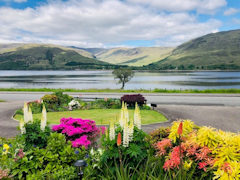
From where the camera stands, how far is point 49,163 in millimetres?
5668

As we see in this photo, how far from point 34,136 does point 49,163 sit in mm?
1153

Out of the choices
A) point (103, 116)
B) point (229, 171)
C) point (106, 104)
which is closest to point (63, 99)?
point (106, 104)

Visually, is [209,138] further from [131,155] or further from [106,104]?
[106,104]

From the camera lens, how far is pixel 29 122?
20.9ft

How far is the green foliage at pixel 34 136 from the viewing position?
6.31 meters

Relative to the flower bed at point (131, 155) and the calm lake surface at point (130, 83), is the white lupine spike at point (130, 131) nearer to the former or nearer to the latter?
the flower bed at point (131, 155)

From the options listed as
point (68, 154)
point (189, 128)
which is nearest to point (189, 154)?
point (189, 128)

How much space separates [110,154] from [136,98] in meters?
13.3

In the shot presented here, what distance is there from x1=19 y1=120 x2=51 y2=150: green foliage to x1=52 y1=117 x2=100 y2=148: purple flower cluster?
111 cm

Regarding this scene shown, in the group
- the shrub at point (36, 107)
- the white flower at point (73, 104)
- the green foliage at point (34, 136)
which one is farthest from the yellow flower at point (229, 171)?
the shrub at point (36, 107)

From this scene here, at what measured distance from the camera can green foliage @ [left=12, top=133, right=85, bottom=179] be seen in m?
5.40

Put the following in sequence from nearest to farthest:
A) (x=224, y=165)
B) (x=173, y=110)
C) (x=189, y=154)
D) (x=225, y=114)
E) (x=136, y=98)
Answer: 1. (x=224, y=165)
2. (x=189, y=154)
3. (x=225, y=114)
4. (x=173, y=110)
5. (x=136, y=98)

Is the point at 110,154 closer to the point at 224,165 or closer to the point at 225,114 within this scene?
the point at 224,165

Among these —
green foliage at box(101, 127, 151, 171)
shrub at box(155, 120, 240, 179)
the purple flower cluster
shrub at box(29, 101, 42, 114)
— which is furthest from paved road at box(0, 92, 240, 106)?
green foliage at box(101, 127, 151, 171)
